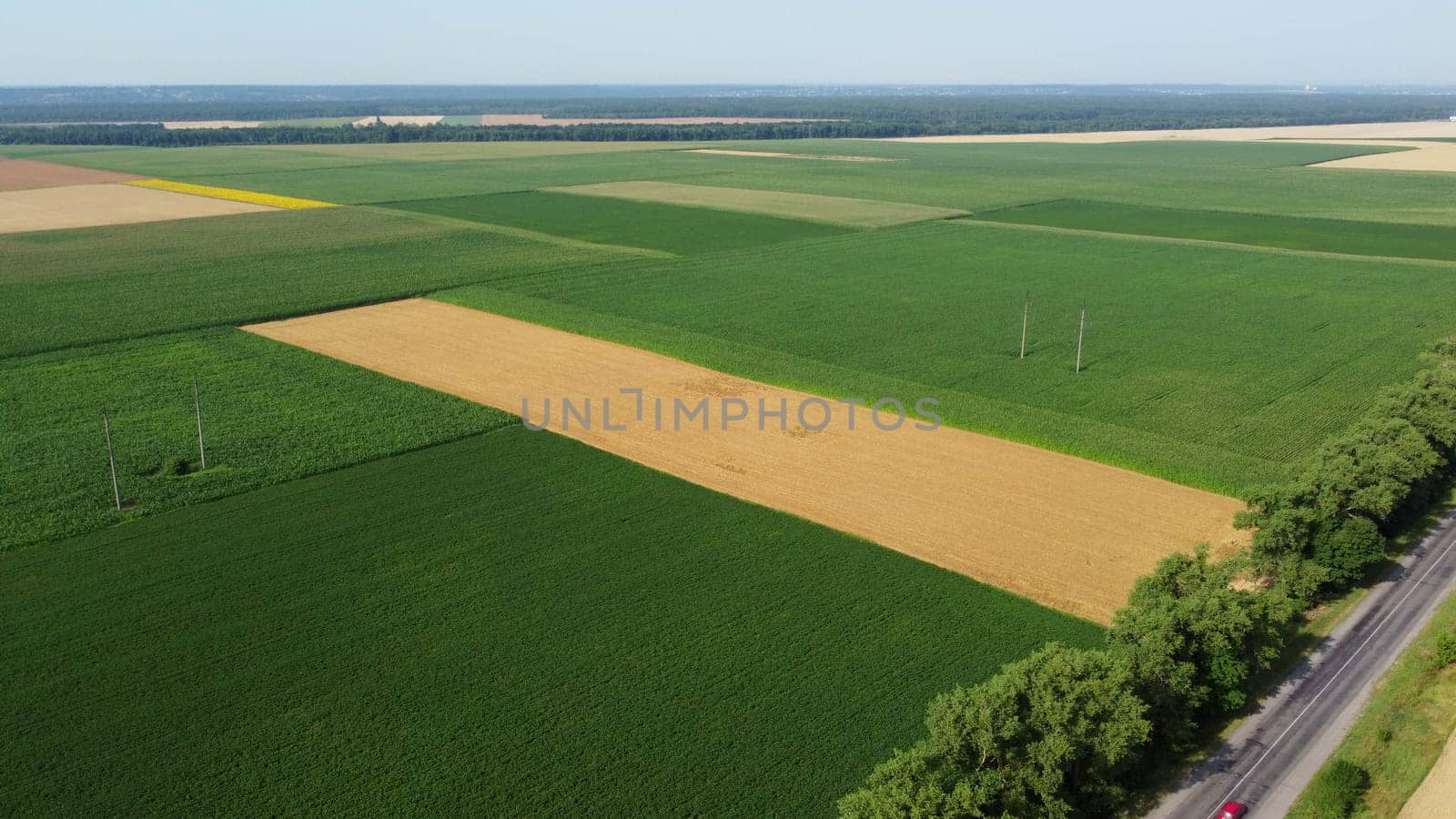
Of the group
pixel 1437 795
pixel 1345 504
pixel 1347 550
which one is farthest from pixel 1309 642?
pixel 1345 504

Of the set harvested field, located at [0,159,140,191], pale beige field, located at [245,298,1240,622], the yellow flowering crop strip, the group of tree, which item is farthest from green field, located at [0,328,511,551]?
harvested field, located at [0,159,140,191]

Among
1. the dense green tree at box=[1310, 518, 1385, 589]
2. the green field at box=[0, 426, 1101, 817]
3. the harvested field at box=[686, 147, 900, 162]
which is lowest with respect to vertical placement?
the green field at box=[0, 426, 1101, 817]

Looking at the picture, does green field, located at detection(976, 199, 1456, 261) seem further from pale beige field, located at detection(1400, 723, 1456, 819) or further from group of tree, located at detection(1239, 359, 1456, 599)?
pale beige field, located at detection(1400, 723, 1456, 819)

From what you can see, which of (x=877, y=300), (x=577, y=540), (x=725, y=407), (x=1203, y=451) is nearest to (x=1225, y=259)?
(x=877, y=300)

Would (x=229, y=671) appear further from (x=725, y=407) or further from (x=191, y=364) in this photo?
(x=191, y=364)

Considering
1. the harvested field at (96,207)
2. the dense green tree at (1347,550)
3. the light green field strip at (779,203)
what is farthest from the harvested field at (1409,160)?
the harvested field at (96,207)

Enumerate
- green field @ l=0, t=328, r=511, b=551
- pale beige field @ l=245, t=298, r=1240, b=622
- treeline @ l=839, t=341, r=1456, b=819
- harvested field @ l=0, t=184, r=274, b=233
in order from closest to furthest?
treeline @ l=839, t=341, r=1456, b=819
pale beige field @ l=245, t=298, r=1240, b=622
green field @ l=0, t=328, r=511, b=551
harvested field @ l=0, t=184, r=274, b=233
